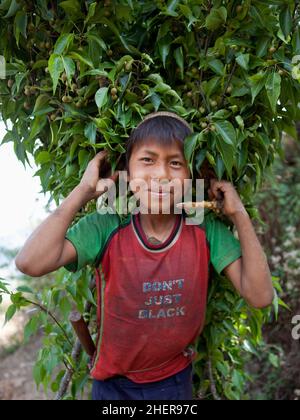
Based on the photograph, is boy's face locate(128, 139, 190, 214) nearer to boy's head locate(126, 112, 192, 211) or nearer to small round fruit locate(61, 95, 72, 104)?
boy's head locate(126, 112, 192, 211)

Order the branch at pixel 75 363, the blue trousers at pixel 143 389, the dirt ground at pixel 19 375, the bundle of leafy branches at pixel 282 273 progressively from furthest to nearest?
the dirt ground at pixel 19 375
the bundle of leafy branches at pixel 282 273
the branch at pixel 75 363
the blue trousers at pixel 143 389

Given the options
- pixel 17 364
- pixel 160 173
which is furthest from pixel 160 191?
pixel 17 364

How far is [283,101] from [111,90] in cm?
41

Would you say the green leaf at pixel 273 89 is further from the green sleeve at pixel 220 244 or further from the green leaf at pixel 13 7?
the green leaf at pixel 13 7

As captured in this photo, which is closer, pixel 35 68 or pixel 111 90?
pixel 111 90

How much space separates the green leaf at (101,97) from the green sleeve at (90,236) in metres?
0.29

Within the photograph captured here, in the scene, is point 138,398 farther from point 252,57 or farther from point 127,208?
point 252,57

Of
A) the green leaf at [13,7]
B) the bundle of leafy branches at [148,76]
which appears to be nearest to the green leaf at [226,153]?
the bundle of leafy branches at [148,76]

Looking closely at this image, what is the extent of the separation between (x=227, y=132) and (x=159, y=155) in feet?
0.54

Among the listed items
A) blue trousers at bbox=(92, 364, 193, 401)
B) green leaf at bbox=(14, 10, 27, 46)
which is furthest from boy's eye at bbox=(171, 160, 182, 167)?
blue trousers at bbox=(92, 364, 193, 401)

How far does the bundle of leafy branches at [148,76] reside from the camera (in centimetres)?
124

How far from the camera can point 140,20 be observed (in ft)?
4.56

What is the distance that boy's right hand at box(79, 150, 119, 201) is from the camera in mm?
1274
